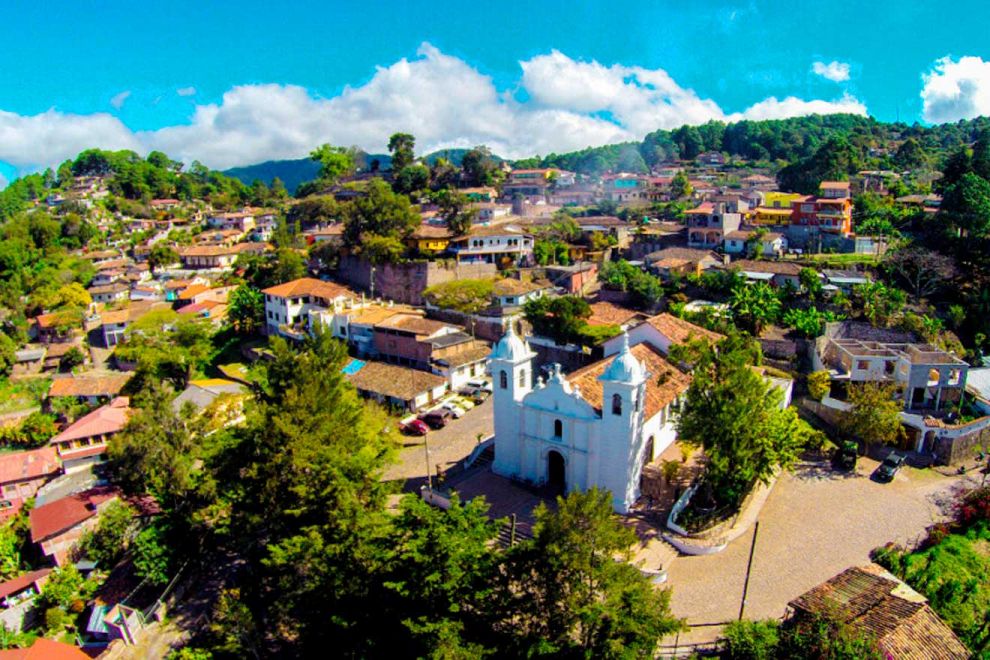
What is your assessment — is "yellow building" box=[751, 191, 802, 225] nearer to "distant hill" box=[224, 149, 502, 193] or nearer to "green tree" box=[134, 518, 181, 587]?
"green tree" box=[134, 518, 181, 587]

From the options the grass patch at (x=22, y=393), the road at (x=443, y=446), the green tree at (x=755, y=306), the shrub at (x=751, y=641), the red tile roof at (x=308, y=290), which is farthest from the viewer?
the red tile roof at (x=308, y=290)

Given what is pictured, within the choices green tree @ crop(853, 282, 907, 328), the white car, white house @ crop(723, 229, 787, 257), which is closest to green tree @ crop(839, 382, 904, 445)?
green tree @ crop(853, 282, 907, 328)

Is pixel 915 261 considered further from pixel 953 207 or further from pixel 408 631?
pixel 408 631

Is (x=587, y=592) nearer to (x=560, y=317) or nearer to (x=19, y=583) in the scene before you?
(x=560, y=317)

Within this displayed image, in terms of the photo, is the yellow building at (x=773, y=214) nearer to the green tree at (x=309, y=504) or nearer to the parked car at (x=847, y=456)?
the parked car at (x=847, y=456)

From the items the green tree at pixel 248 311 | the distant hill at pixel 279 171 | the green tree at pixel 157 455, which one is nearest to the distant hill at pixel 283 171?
the distant hill at pixel 279 171

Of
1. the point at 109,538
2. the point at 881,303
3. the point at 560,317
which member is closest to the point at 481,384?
the point at 560,317
